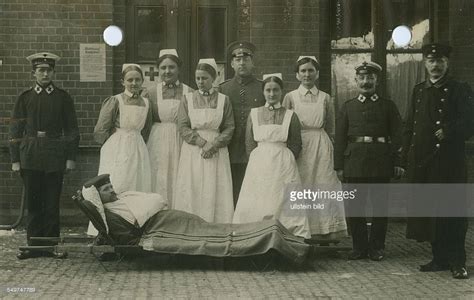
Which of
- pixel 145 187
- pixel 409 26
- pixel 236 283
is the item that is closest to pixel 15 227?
pixel 145 187

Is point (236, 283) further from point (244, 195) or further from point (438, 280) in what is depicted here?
point (438, 280)

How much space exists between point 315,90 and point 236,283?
2.13m

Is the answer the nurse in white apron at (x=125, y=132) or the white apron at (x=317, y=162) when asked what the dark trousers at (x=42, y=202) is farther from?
the white apron at (x=317, y=162)

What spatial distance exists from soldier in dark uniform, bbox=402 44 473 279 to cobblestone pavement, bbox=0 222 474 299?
0.77 ft

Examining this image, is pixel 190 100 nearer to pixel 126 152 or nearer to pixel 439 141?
pixel 126 152

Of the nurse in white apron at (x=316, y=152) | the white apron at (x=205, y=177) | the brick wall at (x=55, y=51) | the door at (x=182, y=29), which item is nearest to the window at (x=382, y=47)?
the door at (x=182, y=29)

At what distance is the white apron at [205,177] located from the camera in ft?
24.5

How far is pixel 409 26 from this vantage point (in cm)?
910

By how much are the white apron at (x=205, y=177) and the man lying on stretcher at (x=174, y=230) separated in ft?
1.52

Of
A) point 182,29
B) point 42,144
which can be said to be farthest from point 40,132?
point 182,29

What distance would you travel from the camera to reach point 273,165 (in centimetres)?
723

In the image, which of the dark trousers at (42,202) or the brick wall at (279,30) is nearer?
the dark trousers at (42,202)

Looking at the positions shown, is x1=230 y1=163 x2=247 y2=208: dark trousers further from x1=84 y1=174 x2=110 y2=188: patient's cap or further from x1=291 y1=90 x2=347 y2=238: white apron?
x1=84 y1=174 x2=110 y2=188: patient's cap

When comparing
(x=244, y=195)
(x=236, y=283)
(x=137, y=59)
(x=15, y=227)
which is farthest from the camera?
(x=137, y=59)
